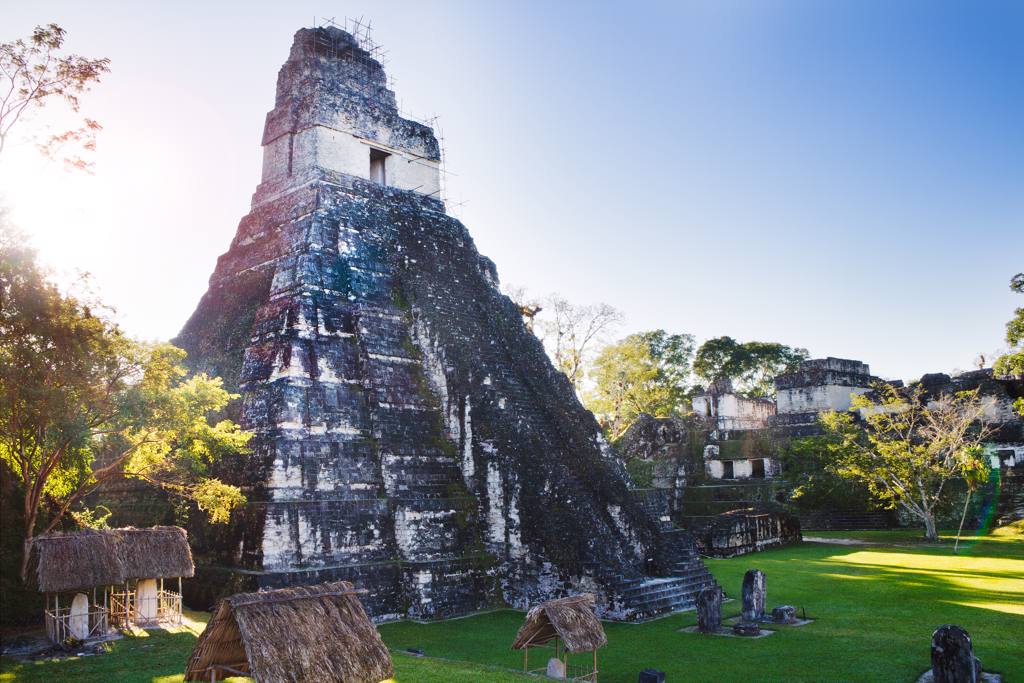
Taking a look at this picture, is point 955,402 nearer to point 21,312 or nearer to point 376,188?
point 376,188

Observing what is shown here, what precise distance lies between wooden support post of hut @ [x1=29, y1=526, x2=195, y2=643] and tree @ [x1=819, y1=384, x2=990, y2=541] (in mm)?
16737

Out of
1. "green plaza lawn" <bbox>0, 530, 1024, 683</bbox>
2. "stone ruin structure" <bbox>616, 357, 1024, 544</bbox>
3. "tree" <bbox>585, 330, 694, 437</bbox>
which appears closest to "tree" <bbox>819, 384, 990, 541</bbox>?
"stone ruin structure" <bbox>616, 357, 1024, 544</bbox>

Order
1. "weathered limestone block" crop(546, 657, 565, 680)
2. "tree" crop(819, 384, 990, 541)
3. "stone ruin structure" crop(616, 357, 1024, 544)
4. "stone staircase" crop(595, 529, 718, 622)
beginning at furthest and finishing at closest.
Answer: "stone ruin structure" crop(616, 357, 1024, 544) < "tree" crop(819, 384, 990, 541) < "stone staircase" crop(595, 529, 718, 622) < "weathered limestone block" crop(546, 657, 565, 680)

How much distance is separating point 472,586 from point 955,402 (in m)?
16.1

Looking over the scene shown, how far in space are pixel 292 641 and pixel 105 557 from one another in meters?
4.98

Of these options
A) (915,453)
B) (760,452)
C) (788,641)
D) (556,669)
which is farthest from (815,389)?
(556,669)

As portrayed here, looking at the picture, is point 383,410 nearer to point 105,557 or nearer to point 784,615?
point 105,557

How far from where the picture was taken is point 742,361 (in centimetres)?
4706

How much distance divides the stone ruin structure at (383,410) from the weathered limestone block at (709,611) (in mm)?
1110

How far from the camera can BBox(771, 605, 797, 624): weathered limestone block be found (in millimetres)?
10906

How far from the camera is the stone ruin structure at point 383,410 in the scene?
466 inches

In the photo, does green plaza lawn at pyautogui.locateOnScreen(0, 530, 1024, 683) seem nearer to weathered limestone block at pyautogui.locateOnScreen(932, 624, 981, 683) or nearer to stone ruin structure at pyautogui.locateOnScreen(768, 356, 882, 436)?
weathered limestone block at pyautogui.locateOnScreen(932, 624, 981, 683)

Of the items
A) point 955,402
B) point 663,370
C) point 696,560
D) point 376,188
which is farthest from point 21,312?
point 663,370

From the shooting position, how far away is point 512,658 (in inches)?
375
